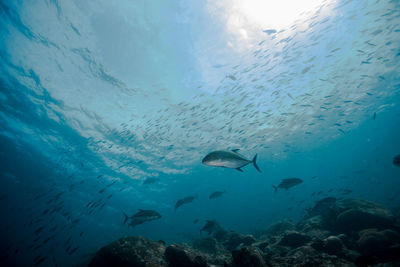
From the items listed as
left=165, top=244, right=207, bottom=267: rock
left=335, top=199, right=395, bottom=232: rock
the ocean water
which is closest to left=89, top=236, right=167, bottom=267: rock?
left=165, top=244, right=207, bottom=267: rock

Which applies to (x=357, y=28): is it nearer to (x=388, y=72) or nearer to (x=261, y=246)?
(x=388, y=72)

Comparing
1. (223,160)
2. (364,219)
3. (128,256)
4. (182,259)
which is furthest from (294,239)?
(128,256)

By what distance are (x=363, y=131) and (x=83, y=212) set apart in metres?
58.3

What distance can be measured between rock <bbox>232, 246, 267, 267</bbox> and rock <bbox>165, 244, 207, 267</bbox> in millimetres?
836

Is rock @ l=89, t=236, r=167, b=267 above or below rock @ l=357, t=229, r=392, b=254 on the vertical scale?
below

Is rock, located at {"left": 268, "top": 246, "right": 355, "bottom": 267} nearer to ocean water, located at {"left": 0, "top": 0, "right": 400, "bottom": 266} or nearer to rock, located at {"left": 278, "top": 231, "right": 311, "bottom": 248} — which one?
rock, located at {"left": 278, "top": 231, "right": 311, "bottom": 248}

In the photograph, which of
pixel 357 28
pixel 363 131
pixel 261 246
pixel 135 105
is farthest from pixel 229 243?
pixel 363 131

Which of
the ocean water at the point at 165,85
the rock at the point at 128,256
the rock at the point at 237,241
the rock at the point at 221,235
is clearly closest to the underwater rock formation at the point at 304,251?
the rock at the point at 128,256

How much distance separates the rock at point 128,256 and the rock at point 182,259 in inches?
7.7

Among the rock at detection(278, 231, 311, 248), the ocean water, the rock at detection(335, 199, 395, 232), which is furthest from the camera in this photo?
the ocean water

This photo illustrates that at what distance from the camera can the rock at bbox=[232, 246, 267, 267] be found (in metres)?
3.35

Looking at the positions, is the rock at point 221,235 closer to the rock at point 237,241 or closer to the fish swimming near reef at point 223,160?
the rock at point 237,241

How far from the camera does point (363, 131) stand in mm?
31078

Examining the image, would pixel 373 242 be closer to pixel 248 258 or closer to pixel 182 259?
pixel 248 258
